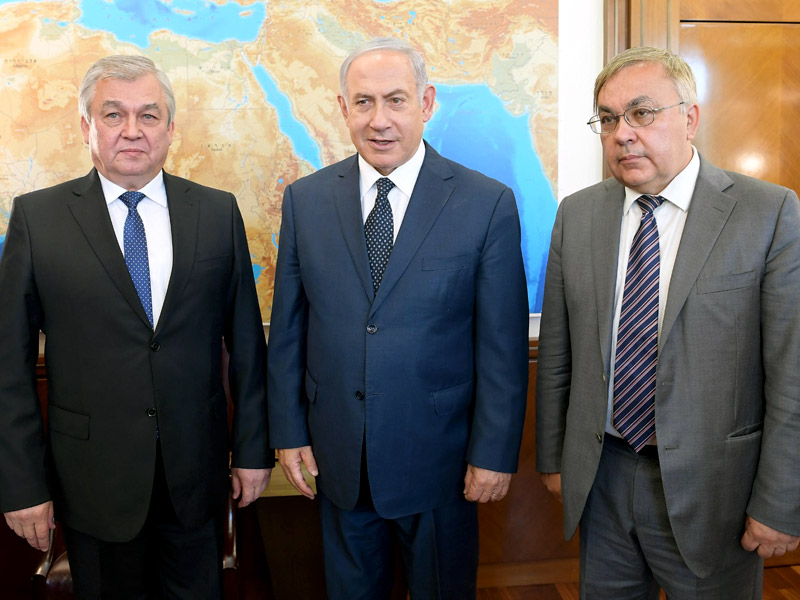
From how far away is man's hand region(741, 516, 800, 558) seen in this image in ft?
4.74

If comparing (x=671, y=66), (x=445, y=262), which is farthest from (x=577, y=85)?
(x=445, y=262)

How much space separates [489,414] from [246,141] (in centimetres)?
144

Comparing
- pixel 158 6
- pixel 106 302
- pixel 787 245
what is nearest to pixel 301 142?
pixel 158 6

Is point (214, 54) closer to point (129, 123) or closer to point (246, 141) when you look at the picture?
point (246, 141)

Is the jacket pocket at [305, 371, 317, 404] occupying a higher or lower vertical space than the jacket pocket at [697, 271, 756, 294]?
lower

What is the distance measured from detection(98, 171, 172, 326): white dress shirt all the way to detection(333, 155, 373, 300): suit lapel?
1.51 ft

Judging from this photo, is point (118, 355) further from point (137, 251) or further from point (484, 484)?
point (484, 484)

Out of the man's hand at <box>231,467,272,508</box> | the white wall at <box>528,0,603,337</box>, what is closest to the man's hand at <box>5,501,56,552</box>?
the man's hand at <box>231,467,272,508</box>

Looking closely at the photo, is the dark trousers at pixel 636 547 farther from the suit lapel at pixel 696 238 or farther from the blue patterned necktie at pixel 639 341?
the suit lapel at pixel 696 238

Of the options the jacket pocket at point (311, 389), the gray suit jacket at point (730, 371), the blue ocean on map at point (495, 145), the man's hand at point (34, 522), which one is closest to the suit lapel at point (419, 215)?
the jacket pocket at point (311, 389)

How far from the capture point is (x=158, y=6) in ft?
7.63

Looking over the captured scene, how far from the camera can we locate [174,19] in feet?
7.66

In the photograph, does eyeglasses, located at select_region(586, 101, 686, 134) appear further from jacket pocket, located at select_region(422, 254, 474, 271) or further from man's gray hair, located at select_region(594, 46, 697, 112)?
jacket pocket, located at select_region(422, 254, 474, 271)

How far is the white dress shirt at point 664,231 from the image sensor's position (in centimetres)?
153
